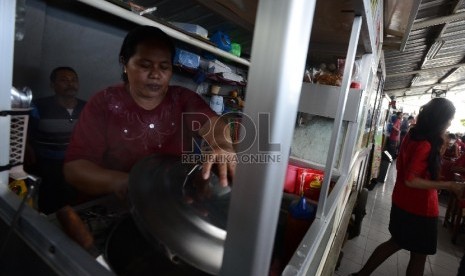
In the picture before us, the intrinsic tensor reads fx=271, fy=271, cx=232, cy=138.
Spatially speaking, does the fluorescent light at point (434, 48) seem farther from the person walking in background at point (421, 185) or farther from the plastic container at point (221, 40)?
the plastic container at point (221, 40)

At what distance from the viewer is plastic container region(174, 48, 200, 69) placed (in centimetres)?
229

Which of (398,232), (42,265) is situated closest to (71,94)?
(42,265)

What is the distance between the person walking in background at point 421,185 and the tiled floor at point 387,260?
69cm

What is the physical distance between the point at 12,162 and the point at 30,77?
1.29 metres

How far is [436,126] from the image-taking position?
2004 millimetres

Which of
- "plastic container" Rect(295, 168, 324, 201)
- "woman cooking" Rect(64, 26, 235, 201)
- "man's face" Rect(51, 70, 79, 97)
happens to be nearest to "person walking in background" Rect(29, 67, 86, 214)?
"man's face" Rect(51, 70, 79, 97)

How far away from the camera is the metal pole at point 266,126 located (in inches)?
12.8

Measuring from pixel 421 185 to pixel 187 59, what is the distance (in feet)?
6.94

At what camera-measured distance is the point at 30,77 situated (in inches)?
72.0

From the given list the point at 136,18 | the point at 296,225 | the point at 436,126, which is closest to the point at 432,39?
the point at 436,126

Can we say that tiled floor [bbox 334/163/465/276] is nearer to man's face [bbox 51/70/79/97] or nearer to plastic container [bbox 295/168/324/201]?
plastic container [bbox 295/168/324/201]

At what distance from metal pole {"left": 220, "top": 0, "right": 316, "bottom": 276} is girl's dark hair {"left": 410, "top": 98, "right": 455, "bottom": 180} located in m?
2.15

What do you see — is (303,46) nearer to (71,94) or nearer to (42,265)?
(42,265)

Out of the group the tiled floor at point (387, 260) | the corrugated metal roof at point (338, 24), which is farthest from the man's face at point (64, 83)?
the tiled floor at point (387, 260)
